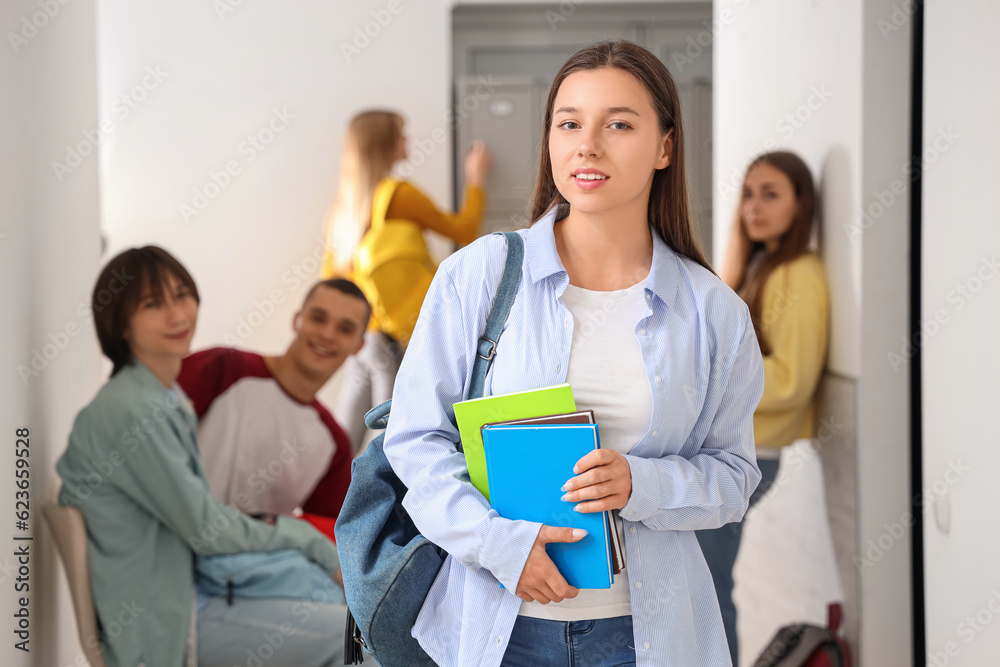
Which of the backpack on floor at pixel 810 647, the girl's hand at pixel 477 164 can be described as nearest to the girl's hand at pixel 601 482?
the backpack on floor at pixel 810 647

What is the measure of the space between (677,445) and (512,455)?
10.2 inches

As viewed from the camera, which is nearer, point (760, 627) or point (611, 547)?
point (611, 547)

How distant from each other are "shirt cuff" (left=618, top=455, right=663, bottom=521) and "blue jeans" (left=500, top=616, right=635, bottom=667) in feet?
0.55

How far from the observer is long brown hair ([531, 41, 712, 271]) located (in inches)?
51.2

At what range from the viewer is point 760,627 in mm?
3406

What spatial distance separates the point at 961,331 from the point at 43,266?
7.51 feet

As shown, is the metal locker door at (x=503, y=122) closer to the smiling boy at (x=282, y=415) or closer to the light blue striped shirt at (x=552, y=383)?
the smiling boy at (x=282, y=415)

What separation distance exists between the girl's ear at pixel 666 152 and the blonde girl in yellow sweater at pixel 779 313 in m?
1.38

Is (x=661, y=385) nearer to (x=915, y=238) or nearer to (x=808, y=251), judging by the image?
(x=915, y=238)

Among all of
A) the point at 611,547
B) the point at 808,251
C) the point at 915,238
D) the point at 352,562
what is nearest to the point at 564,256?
the point at 611,547

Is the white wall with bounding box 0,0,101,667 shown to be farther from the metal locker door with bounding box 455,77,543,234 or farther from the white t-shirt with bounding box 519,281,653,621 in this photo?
the metal locker door with bounding box 455,77,543,234

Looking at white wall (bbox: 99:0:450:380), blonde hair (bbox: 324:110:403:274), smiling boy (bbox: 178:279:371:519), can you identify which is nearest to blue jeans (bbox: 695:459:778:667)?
smiling boy (bbox: 178:279:371:519)

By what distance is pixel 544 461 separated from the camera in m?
1.21

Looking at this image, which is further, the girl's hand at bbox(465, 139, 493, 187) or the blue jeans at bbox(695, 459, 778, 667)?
the girl's hand at bbox(465, 139, 493, 187)
